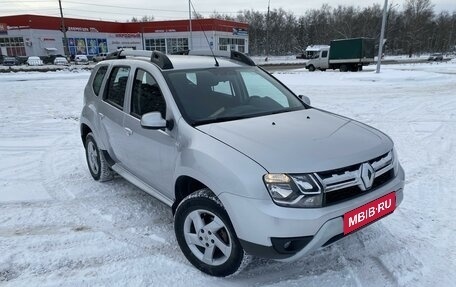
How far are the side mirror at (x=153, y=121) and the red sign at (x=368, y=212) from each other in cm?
173

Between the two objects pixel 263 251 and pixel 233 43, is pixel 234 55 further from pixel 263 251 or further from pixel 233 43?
pixel 233 43

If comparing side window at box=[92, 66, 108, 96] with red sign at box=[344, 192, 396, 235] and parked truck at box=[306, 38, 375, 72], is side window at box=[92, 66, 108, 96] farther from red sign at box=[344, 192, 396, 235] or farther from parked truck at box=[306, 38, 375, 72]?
parked truck at box=[306, 38, 375, 72]

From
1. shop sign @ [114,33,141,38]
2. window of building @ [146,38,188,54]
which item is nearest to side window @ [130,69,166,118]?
window of building @ [146,38,188,54]

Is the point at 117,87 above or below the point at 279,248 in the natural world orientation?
above

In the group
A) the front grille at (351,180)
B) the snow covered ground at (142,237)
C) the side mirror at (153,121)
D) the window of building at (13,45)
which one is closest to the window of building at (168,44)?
the window of building at (13,45)

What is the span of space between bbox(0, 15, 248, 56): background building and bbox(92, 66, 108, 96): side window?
171 feet

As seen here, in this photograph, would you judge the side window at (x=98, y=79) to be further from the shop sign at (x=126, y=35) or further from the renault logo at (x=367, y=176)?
the shop sign at (x=126, y=35)

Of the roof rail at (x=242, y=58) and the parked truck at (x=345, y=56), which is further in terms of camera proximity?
the parked truck at (x=345, y=56)

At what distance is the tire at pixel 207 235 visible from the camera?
2804mm

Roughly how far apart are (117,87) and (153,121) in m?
1.53

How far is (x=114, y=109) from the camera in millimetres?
4355

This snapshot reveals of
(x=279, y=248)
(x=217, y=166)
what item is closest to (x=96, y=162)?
(x=217, y=166)

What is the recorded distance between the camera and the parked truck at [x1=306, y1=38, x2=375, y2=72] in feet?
109

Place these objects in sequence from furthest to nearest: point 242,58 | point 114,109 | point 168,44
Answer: point 168,44, point 242,58, point 114,109
